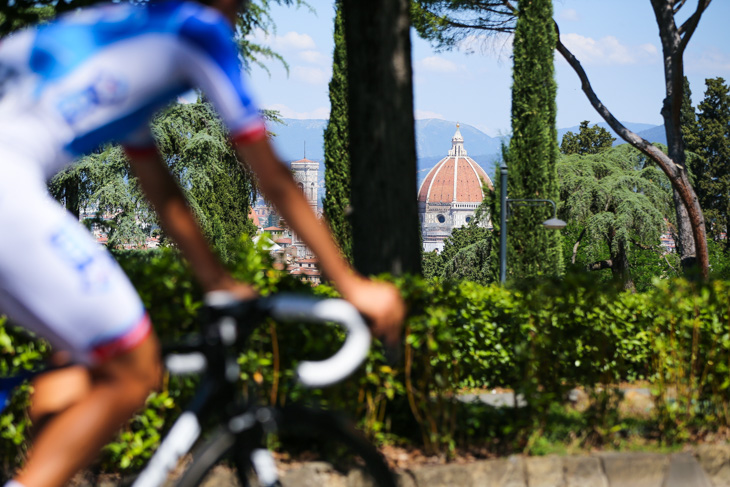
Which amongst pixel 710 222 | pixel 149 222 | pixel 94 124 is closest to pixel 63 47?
pixel 94 124

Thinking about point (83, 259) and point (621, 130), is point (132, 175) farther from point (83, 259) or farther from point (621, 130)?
point (83, 259)

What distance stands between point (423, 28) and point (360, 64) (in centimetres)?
1978

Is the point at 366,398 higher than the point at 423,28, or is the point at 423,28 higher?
the point at 423,28

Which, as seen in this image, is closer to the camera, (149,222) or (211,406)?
(211,406)

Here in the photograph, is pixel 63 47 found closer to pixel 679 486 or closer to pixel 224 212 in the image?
pixel 679 486

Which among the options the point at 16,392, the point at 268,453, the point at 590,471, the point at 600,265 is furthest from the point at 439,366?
the point at 600,265

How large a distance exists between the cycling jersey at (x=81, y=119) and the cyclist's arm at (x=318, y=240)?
51 mm

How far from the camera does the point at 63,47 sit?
1624mm

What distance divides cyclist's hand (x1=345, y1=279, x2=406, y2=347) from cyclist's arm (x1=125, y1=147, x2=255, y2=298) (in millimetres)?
404

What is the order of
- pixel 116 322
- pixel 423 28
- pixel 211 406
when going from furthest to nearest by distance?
pixel 423 28
pixel 211 406
pixel 116 322

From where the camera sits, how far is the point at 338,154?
73.4 feet

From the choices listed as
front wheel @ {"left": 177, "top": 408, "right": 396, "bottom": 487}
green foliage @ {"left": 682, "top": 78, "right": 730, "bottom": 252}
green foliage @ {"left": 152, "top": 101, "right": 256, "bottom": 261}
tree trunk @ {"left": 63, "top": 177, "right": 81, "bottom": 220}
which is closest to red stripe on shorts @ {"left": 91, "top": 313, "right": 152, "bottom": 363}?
front wheel @ {"left": 177, "top": 408, "right": 396, "bottom": 487}

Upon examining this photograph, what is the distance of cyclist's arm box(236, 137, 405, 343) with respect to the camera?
159 centimetres

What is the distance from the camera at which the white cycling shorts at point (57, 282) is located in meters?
1.54
